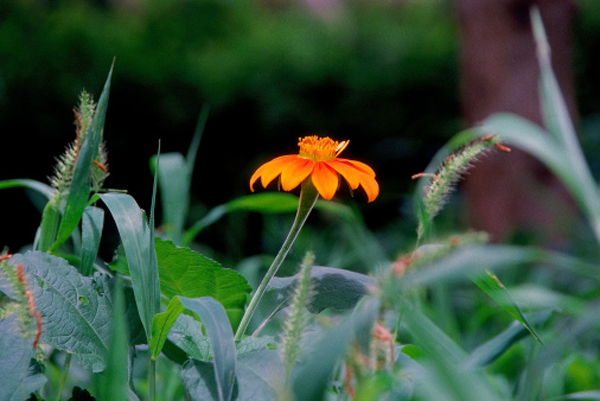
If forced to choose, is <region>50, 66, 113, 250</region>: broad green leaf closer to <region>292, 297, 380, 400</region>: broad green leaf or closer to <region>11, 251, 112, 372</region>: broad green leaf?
<region>11, 251, 112, 372</region>: broad green leaf

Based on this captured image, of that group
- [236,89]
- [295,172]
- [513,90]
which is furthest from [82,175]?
[236,89]

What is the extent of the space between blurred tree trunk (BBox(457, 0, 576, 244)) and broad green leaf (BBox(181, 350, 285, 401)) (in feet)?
9.01

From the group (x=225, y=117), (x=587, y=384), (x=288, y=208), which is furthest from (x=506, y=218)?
(x=288, y=208)

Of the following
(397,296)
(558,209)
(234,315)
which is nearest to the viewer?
(397,296)

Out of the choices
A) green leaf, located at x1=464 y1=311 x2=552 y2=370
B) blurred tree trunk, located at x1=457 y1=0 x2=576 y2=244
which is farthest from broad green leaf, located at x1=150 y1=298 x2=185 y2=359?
blurred tree trunk, located at x1=457 y1=0 x2=576 y2=244

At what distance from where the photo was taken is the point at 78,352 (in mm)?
808

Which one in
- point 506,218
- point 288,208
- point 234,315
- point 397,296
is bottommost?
point 506,218

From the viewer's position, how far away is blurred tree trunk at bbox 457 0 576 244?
337 centimetres

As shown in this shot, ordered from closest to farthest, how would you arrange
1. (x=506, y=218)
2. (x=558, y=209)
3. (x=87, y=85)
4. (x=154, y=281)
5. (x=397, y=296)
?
(x=397, y=296) < (x=154, y=281) < (x=558, y=209) < (x=506, y=218) < (x=87, y=85)

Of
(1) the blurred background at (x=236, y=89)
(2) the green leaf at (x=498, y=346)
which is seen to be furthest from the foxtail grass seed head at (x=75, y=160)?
(1) the blurred background at (x=236, y=89)

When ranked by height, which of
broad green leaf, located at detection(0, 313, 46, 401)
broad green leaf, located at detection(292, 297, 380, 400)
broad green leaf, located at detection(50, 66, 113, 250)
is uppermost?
broad green leaf, located at detection(50, 66, 113, 250)

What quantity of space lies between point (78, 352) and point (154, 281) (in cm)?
13

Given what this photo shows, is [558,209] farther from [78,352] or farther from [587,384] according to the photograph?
[78,352]

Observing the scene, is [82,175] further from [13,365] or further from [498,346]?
[498,346]
